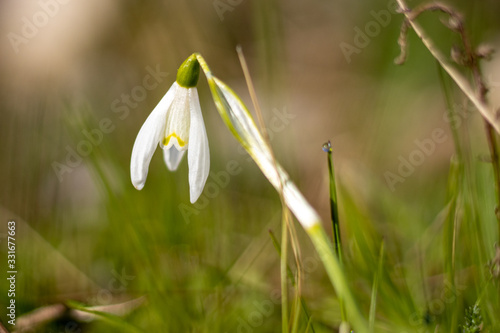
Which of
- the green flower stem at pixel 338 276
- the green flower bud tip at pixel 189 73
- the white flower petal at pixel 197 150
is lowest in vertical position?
the green flower stem at pixel 338 276

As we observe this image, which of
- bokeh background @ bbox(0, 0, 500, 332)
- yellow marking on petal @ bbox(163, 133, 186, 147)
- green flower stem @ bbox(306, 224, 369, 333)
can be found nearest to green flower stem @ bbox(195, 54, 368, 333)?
green flower stem @ bbox(306, 224, 369, 333)

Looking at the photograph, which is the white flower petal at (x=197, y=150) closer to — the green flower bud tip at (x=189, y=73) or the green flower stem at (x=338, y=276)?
the green flower bud tip at (x=189, y=73)

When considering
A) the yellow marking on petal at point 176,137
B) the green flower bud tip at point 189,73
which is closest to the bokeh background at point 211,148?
the yellow marking on petal at point 176,137

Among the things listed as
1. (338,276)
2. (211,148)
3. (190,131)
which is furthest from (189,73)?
(211,148)

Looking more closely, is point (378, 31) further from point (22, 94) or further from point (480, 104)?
point (480, 104)

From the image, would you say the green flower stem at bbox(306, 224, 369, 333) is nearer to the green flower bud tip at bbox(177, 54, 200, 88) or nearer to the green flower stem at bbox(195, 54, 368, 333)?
the green flower stem at bbox(195, 54, 368, 333)

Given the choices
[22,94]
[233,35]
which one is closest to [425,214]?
[233,35]
